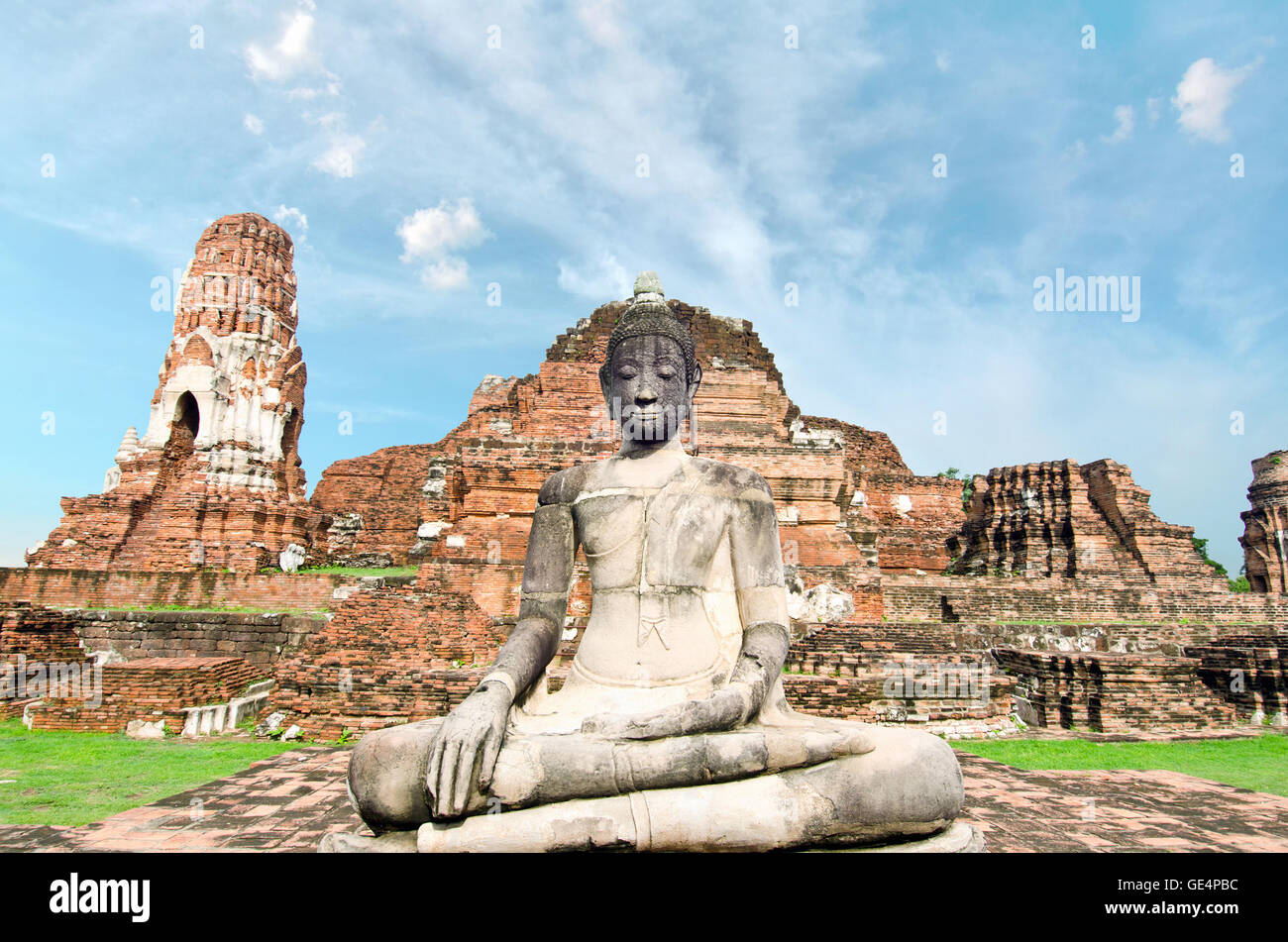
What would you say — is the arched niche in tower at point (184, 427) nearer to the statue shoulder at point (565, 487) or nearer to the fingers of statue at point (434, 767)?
the statue shoulder at point (565, 487)

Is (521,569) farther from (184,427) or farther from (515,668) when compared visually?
(184,427)

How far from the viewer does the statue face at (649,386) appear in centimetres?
360

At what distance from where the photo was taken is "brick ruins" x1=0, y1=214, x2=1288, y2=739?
8.30m

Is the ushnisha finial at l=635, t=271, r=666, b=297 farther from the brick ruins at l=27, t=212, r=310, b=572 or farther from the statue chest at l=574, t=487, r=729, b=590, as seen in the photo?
the brick ruins at l=27, t=212, r=310, b=572

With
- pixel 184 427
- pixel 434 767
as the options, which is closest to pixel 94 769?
pixel 434 767

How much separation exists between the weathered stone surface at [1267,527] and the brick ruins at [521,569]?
0.31ft

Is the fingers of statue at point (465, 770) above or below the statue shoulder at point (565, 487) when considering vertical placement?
below

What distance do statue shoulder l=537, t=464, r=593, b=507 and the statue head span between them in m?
0.30

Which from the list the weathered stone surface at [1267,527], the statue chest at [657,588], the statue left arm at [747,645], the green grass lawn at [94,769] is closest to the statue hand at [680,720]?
the statue left arm at [747,645]

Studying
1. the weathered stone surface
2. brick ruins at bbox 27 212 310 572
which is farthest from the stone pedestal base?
the weathered stone surface
